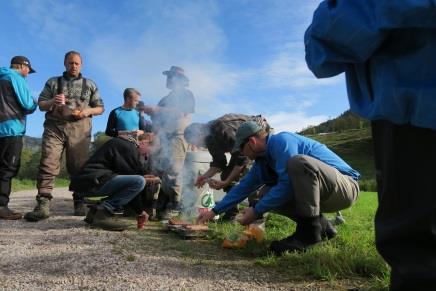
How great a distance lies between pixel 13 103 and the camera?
17.7ft

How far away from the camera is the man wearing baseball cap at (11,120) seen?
208 inches

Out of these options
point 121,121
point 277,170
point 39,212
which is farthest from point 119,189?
point 277,170

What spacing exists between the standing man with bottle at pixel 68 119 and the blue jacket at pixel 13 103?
208mm

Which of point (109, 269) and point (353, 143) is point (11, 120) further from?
point (353, 143)

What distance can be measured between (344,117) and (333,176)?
2154 inches

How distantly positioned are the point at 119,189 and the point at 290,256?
247 cm

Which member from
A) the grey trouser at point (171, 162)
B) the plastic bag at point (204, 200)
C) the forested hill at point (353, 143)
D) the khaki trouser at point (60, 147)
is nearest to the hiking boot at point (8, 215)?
the khaki trouser at point (60, 147)

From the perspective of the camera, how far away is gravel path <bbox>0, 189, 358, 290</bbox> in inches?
97.7

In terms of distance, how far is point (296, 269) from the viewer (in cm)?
280

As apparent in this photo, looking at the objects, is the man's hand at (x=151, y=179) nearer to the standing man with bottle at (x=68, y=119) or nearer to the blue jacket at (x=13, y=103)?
the standing man with bottle at (x=68, y=119)

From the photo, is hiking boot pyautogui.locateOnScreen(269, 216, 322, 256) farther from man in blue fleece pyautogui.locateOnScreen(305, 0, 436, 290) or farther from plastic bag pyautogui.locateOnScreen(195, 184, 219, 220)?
plastic bag pyautogui.locateOnScreen(195, 184, 219, 220)

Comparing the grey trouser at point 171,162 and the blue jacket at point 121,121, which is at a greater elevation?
the blue jacket at point 121,121

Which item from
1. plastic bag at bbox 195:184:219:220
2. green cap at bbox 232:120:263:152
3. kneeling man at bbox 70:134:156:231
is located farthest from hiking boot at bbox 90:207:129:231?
green cap at bbox 232:120:263:152

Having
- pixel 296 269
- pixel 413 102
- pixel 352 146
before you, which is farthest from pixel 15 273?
pixel 352 146
